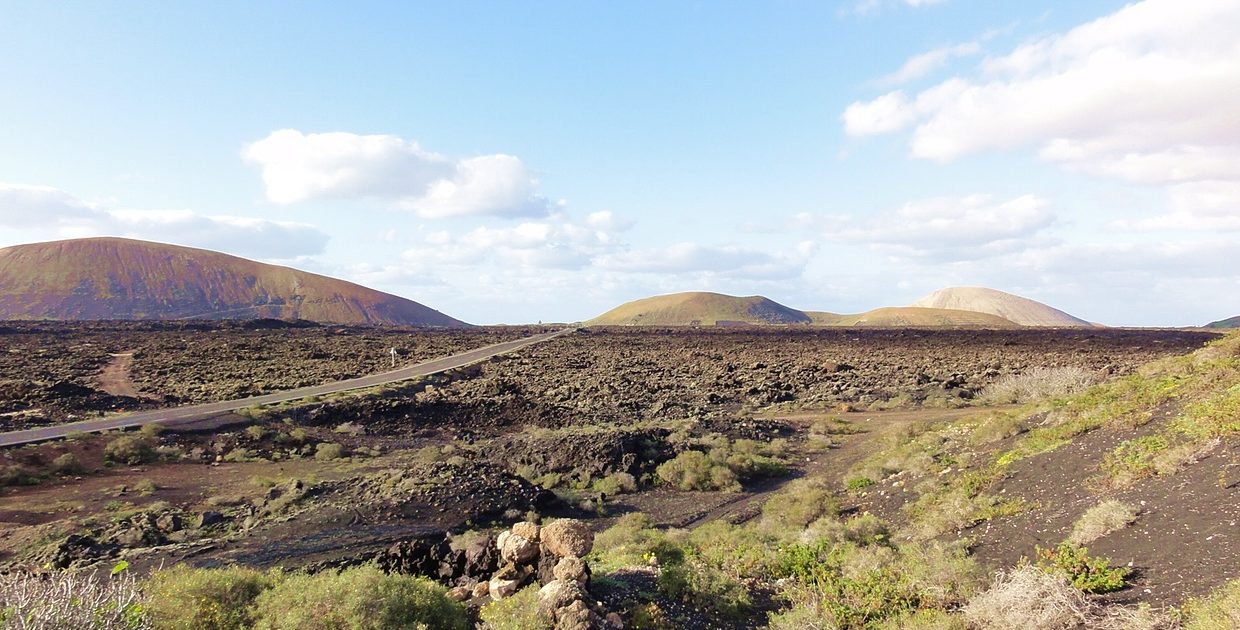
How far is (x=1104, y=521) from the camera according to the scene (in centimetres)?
763

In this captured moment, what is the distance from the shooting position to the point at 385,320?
148250mm

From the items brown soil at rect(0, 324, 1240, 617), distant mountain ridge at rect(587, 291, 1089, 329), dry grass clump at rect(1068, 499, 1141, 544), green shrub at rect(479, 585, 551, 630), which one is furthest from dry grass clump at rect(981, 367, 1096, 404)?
distant mountain ridge at rect(587, 291, 1089, 329)

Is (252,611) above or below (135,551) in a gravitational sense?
above

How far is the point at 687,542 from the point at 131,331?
87.5m

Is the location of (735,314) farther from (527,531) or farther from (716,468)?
(527,531)

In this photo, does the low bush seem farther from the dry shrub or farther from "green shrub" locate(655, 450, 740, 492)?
the dry shrub

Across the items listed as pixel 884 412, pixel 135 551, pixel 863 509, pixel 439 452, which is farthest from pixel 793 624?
pixel 884 412

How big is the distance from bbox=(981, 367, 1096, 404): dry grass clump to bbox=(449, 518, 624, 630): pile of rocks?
75.8 feet

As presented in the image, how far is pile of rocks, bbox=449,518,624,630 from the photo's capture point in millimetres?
6191

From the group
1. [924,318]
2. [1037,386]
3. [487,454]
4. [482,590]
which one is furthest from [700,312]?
[482,590]

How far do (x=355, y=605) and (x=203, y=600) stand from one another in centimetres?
165

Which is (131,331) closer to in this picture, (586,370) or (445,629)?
(586,370)

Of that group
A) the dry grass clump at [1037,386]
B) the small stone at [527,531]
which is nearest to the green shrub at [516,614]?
the small stone at [527,531]

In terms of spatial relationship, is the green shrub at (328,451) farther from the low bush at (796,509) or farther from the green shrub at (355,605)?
the green shrub at (355,605)
